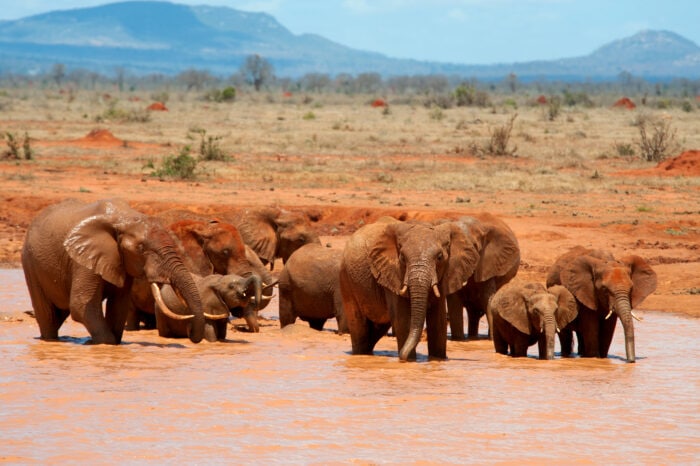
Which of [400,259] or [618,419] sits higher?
[400,259]

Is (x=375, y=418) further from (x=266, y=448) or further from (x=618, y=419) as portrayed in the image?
(x=618, y=419)

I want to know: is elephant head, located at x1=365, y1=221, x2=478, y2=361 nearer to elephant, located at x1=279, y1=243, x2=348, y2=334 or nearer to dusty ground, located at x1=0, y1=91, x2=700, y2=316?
elephant, located at x1=279, y1=243, x2=348, y2=334

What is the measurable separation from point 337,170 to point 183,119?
1018 inches

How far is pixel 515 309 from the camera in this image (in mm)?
11883

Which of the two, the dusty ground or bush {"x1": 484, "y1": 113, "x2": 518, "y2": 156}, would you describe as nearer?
the dusty ground

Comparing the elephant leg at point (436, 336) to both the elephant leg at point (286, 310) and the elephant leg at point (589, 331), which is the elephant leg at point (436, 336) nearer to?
the elephant leg at point (589, 331)

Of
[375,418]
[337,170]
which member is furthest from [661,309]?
[337,170]

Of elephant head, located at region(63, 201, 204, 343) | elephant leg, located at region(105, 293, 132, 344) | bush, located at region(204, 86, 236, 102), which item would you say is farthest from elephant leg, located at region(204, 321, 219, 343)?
bush, located at region(204, 86, 236, 102)

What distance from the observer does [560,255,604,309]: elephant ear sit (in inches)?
480

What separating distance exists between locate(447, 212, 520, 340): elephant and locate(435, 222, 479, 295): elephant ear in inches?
99.1

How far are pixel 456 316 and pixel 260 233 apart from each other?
304cm

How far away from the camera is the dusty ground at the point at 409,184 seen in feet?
68.2

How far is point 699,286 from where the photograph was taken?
17250 mm

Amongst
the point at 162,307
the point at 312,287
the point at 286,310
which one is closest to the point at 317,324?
the point at 286,310
